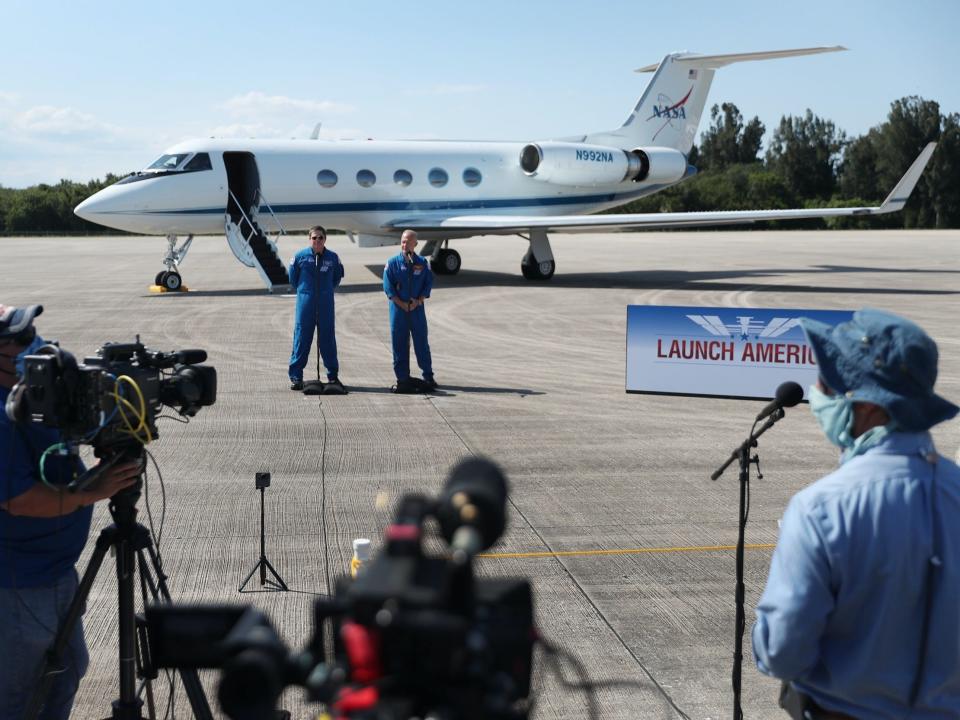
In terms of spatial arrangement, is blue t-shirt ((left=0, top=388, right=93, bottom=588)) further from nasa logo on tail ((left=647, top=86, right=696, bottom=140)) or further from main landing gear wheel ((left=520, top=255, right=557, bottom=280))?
nasa logo on tail ((left=647, top=86, right=696, bottom=140))

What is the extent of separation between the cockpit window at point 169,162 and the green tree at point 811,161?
66.9 meters

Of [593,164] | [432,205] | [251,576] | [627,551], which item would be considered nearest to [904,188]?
[593,164]

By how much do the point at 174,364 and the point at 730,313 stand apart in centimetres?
814

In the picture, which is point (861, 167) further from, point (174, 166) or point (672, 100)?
point (174, 166)

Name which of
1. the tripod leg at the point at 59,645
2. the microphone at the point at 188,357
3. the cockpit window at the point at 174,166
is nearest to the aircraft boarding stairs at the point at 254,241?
the cockpit window at the point at 174,166

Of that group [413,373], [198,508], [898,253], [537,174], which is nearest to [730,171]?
[898,253]

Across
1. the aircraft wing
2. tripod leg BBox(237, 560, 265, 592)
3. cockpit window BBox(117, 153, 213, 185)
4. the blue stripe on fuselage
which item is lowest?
tripod leg BBox(237, 560, 265, 592)

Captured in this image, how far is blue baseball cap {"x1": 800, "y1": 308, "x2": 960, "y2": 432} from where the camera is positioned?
2.59 m

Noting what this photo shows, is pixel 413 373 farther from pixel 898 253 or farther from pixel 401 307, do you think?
pixel 898 253

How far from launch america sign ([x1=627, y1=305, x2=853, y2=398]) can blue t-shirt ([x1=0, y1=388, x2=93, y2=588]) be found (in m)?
8.42

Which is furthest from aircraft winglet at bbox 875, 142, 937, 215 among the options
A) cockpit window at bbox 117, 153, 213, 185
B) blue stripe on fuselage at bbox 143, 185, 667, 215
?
cockpit window at bbox 117, 153, 213, 185

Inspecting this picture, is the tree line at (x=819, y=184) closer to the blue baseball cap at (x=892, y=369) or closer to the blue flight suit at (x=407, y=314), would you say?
the blue flight suit at (x=407, y=314)

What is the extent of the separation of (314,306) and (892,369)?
34.6 feet

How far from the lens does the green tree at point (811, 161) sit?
283 feet
